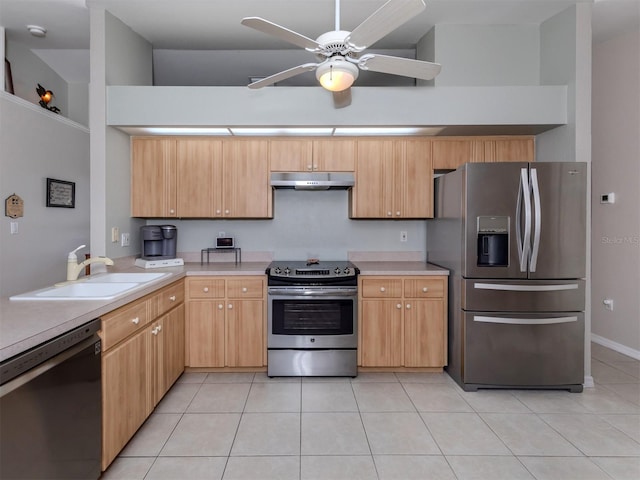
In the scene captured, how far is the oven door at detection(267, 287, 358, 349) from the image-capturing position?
2977 millimetres

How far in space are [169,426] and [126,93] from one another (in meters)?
2.64

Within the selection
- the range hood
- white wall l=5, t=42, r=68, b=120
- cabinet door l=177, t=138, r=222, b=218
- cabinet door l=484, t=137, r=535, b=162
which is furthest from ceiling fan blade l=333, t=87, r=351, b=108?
white wall l=5, t=42, r=68, b=120

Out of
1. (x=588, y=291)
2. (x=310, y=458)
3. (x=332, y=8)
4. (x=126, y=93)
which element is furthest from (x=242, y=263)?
(x=588, y=291)

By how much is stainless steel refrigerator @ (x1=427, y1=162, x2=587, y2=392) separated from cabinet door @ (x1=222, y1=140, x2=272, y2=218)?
1773 millimetres

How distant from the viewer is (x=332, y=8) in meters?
2.79

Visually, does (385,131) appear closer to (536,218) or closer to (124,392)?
(536,218)

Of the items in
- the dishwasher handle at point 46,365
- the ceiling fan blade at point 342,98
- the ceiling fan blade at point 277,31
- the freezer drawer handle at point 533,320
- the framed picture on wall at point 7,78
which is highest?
the framed picture on wall at point 7,78

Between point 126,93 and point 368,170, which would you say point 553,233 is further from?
point 126,93

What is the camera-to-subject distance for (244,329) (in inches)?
120

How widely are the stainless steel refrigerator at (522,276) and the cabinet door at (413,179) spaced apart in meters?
0.60

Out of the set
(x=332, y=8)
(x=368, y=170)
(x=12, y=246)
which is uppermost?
(x=332, y=8)

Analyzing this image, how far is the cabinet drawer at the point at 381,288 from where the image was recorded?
305cm

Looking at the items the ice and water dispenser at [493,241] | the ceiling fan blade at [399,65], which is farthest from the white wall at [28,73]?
the ice and water dispenser at [493,241]

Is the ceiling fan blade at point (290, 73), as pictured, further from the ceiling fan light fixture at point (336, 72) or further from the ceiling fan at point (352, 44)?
the ceiling fan light fixture at point (336, 72)
